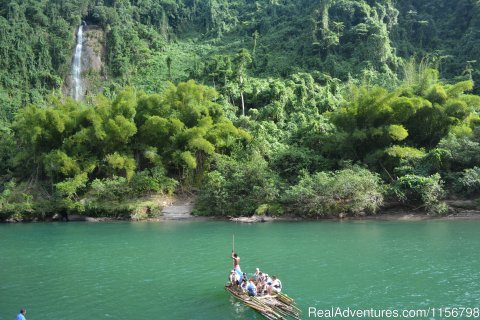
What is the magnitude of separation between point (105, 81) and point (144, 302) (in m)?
47.8

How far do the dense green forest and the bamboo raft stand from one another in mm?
17814

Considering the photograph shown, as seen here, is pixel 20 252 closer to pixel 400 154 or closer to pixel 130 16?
pixel 400 154

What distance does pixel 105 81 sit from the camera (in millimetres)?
57906

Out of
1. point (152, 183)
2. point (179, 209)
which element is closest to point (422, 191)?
point (179, 209)

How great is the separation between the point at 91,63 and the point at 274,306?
53.5 m

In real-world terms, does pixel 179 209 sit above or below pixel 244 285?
above

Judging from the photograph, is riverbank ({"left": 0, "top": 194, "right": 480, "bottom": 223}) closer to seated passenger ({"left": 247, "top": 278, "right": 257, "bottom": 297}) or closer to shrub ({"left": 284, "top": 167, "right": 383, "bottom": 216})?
shrub ({"left": 284, "top": 167, "right": 383, "bottom": 216})

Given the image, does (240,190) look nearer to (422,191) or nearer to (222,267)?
(422,191)

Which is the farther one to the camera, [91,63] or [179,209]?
[91,63]

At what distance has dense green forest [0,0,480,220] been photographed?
31922mm

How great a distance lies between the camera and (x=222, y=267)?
18938 millimetres

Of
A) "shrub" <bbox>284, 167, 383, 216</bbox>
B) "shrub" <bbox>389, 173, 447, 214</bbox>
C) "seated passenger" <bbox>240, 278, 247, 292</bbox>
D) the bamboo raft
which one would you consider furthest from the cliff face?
the bamboo raft

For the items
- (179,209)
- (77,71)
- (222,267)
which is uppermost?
(77,71)

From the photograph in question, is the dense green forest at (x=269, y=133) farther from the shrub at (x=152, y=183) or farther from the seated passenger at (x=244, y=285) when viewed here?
the seated passenger at (x=244, y=285)
